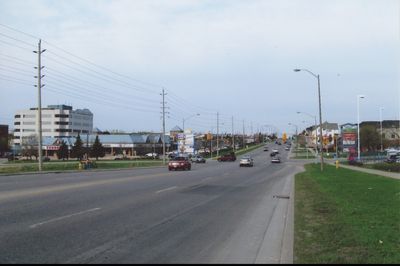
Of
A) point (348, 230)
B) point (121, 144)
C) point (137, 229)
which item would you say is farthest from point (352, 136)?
point (121, 144)

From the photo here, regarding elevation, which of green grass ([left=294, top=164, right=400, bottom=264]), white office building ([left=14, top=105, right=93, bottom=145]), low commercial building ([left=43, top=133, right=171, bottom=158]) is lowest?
green grass ([left=294, top=164, right=400, bottom=264])

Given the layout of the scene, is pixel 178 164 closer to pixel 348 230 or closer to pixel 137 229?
pixel 137 229

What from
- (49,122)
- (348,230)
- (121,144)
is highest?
(49,122)

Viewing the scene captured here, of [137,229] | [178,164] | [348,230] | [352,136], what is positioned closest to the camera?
[348,230]

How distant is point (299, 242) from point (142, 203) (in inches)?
307

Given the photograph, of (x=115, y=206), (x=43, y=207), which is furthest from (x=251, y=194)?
(x=43, y=207)

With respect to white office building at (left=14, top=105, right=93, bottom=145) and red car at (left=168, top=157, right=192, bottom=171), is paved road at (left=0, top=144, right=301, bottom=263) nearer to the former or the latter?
red car at (left=168, top=157, right=192, bottom=171)

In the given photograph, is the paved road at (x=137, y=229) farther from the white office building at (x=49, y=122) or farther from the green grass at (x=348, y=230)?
the white office building at (x=49, y=122)

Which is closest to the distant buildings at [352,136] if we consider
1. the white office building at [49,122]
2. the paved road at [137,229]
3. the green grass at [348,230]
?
the green grass at [348,230]

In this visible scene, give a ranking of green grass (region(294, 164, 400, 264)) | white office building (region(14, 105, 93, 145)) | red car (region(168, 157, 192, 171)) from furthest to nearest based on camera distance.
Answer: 1. white office building (region(14, 105, 93, 145))
2. red car (region(168, 157, 192, 171))
3. green grass (region(294, 164, 400, 264))

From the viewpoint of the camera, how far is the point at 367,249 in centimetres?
876

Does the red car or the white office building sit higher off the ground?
the white office building

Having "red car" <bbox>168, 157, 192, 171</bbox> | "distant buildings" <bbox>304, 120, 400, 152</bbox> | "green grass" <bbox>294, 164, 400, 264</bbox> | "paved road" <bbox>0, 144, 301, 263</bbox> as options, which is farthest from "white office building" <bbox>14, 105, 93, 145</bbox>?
"green grass" <bbox>294, 164, 400, 264</bbox>

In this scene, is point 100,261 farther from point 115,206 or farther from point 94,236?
point 115,206
